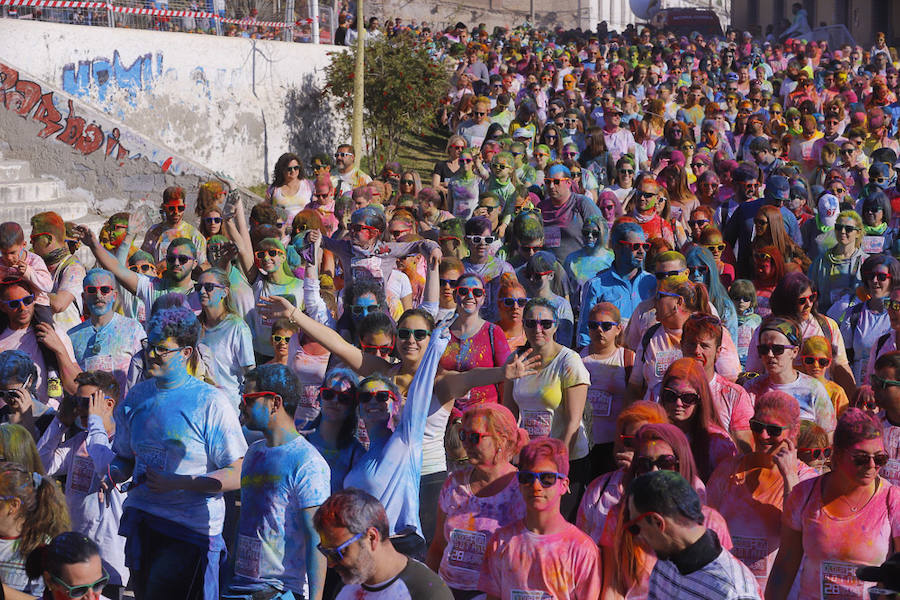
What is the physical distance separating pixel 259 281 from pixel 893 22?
144ft

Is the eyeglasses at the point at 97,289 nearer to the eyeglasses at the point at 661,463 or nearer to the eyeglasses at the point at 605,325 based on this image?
the eyeglasses at the point at 605,325

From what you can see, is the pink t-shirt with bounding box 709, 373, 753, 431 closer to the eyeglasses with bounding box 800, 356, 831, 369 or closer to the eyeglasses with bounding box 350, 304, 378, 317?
the eyeglasses with bounding box 800, 356, 831, 369

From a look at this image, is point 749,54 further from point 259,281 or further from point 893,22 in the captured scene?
point 893,22

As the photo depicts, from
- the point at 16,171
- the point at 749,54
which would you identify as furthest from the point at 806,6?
the point at 16,171

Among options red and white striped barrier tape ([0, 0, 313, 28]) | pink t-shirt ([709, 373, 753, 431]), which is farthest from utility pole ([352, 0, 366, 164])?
pink t-shirt ([709, 373, 753, 431])

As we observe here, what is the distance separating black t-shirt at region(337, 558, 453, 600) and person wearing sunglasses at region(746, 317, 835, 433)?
258cm

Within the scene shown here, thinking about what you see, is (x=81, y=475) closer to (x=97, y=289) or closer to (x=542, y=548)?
(x=97, y=289)

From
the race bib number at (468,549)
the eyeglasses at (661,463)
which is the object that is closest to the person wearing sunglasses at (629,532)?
the eyeglasses at (661,463)

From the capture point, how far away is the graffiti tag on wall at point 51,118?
561 inches

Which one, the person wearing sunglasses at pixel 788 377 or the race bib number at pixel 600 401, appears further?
the race bib number at pixel 600 401

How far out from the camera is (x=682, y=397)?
5.52 meters

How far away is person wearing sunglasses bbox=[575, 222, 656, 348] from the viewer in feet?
25.6

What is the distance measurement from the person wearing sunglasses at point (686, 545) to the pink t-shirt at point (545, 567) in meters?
0.59

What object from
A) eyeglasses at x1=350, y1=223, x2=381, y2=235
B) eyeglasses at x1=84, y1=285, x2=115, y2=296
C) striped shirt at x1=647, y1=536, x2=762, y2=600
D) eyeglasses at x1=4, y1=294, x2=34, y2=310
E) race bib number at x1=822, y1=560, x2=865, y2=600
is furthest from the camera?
eyeglasses at x1=350, y1=223, x2=381, y2=235
